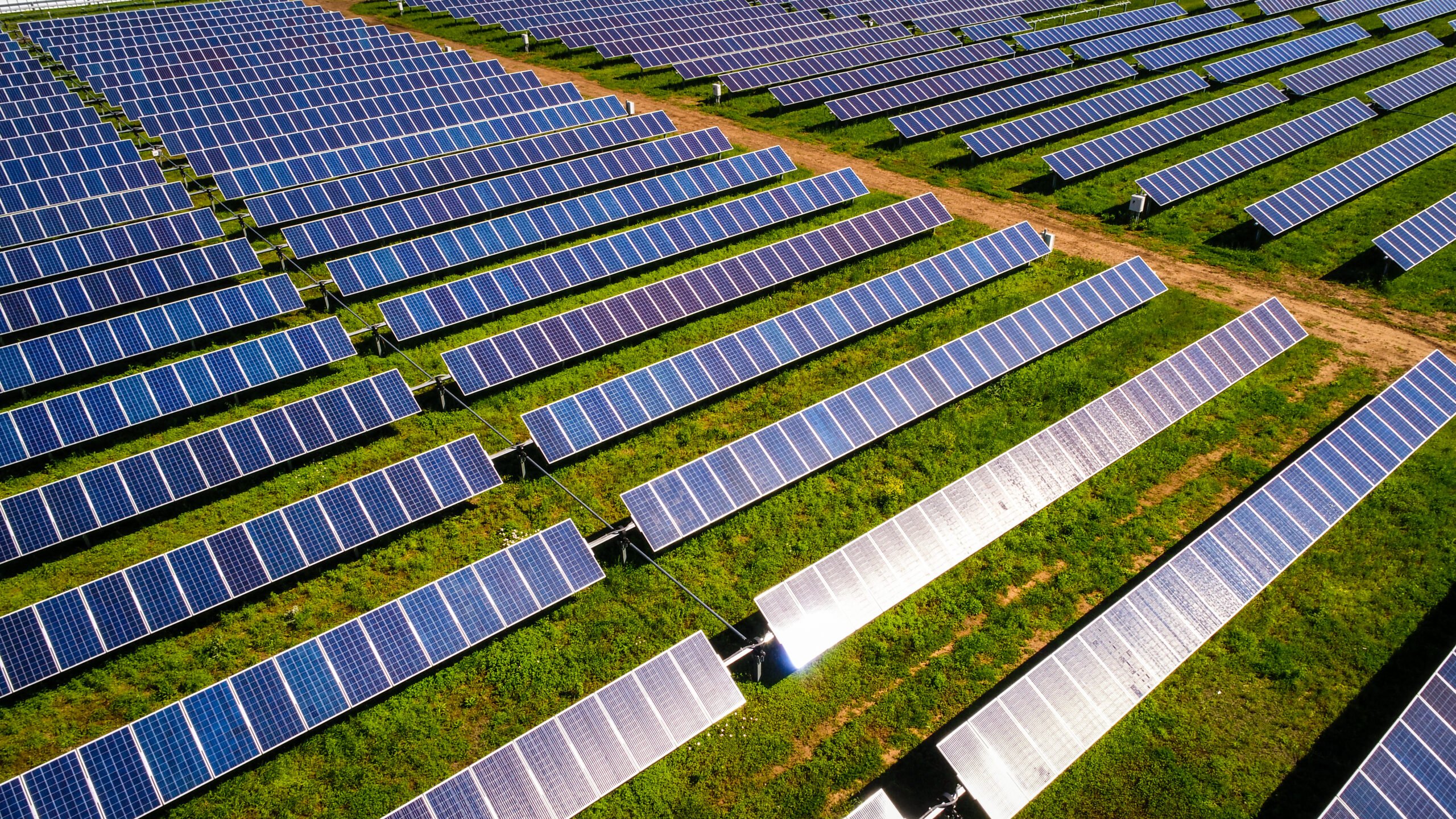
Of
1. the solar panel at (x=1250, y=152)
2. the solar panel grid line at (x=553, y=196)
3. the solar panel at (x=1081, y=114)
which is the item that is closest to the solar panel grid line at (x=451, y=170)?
the solar panel grid line at (x=553, y=196)

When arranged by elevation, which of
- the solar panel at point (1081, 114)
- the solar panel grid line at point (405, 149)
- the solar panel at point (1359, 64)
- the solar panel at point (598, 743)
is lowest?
the solar panel at point (598, 743)

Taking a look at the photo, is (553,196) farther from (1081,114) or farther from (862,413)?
(1081,114)

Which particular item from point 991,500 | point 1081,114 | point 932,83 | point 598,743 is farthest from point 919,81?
point 598,743

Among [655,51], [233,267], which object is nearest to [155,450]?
[233,267]

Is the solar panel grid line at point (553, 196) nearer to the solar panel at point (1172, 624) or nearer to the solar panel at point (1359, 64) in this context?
the solar panel at point (1172, 624)

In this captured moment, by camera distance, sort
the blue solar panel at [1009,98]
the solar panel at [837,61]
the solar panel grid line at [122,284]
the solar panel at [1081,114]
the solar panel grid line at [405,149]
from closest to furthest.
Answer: the solar panel grid line at [122,284] < the solar panel grid line at [405,149] < the solar panel at [1081,114] < the blue solar panel at [1009,98] < the solar panel at [837,61]

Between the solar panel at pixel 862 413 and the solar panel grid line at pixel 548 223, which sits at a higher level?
the solar panel grid line at pixel 548 223

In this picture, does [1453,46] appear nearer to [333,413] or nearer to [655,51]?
[655,51]
